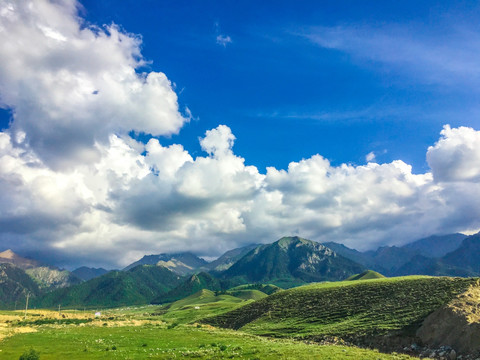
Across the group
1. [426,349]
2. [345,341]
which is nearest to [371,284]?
[345,341]

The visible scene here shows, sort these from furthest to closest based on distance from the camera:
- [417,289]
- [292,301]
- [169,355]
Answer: [292,301] → [417,289] → [169,355]

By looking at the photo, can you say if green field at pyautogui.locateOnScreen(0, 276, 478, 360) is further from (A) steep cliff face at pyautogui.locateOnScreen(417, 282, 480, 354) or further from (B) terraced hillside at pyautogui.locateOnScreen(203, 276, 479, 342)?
(A) steep cliff face at pyautogui.locateOnScreen(417, 282, 480, 354)

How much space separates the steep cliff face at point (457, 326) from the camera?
49781mm

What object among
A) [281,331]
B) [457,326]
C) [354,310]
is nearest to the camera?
[457,326]

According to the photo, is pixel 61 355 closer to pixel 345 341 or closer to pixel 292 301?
pixel 345 341

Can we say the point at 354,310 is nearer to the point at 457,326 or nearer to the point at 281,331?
the point at 281,331

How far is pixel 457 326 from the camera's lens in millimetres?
54125

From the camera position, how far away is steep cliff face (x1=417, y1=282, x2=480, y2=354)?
49.8 m

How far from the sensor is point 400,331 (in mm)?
64625

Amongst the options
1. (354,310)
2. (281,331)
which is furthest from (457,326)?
(281,331)

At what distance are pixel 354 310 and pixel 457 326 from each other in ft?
133

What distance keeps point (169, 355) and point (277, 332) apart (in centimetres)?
5331

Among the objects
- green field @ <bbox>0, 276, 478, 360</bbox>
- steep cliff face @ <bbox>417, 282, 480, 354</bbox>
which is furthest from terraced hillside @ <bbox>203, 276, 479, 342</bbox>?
steep cliff face @ <bbox>417, 282, 480, 354</bbox>

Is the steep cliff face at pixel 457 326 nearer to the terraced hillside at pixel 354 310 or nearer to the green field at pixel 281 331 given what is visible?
the terraced hillside at pixel 354 310
